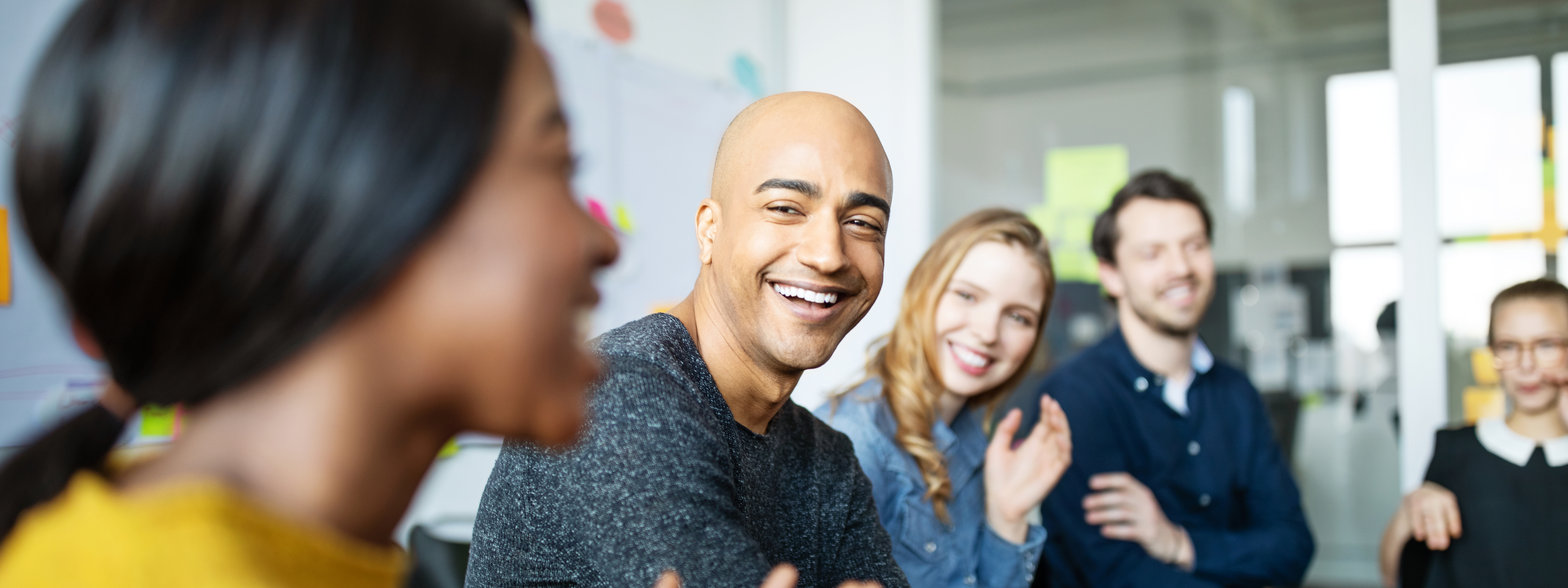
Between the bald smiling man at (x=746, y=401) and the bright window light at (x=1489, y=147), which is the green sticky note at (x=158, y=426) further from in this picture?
the bright window light at (x=1489, y=147)

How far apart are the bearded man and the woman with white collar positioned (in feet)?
1.05

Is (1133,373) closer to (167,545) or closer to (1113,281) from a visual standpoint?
(1113,281)

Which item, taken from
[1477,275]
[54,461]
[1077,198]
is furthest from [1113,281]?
[54,461]

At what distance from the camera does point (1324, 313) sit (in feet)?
11.3

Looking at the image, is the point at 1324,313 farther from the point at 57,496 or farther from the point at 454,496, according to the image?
the point at 57,496

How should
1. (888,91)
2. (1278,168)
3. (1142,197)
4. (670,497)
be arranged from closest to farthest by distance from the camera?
(670,497) < (1142,197) < (1278,168) < (888,91)

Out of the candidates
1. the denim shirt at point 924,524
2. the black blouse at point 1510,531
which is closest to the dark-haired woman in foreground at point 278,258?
the denim shirt at point 924,524

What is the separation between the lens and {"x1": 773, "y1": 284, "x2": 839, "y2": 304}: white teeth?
126 cm

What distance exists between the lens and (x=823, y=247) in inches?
48.8

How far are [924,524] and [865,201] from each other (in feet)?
2.85

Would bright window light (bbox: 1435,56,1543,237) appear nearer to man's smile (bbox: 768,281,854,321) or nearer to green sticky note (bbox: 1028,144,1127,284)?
green sticky note (bbox: 1028,144,1127,284)

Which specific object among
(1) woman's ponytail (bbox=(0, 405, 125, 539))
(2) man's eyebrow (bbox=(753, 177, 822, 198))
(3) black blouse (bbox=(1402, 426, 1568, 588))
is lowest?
(3) black blouse (bbox=(1402, 426, 1568, 588))

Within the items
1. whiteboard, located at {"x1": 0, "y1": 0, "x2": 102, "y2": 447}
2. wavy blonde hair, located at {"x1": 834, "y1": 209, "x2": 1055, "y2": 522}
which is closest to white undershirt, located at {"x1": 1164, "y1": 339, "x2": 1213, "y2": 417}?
wavy blonde hair, located at {"x1": 834, "y1": 209, "x2": 1055, "y2": 522}

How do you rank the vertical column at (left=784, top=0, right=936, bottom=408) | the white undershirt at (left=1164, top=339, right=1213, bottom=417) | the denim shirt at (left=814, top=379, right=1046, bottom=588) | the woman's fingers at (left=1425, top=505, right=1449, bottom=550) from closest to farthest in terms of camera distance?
the denim shirt at (left=814, top=379, right=1046, bottom=588) < the woman's fingers at (left=1425, top=505, right=1449, bottom=550) < the white undershirt at (left=1164, top=339, right=1213, bottom=417) < the vertical column at (left=784, top=0, right=936, bottom=408)
